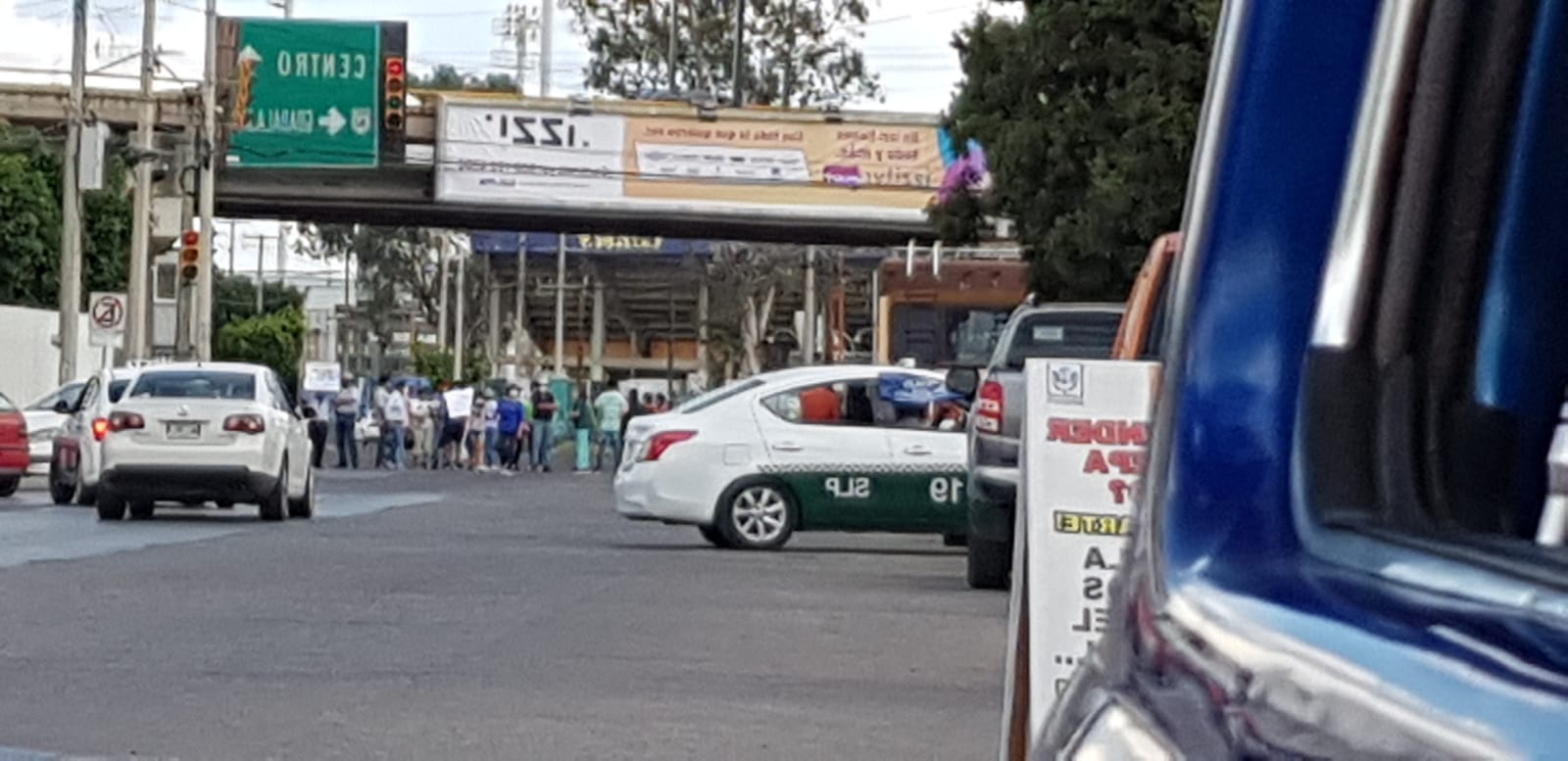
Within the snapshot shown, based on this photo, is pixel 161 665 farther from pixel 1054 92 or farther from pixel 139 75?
pixel 139 75

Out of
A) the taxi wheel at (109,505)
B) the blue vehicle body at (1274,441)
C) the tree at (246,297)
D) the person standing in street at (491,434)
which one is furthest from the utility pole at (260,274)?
the blue vehicle body at (1274,441)

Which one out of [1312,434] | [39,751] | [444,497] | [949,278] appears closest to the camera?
[1312,434]

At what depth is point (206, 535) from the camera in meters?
23.4

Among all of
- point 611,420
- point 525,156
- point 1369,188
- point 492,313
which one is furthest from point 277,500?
point 492,313

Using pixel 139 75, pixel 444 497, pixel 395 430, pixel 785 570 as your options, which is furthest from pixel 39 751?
pixel 139 75

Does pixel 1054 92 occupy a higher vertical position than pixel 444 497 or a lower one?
higher

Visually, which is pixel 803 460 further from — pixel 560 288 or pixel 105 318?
pixel 560 288

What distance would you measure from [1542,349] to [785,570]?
18.5 metres

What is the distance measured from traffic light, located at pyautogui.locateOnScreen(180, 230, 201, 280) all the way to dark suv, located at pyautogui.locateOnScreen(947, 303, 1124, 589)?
31.9m

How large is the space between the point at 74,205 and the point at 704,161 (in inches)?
515

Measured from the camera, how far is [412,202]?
55.8 metres

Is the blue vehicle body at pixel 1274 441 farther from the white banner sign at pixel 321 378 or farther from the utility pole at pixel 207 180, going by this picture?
the white banner sign at pixel 321 378

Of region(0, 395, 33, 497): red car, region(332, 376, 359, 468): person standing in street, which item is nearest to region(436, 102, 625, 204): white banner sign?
region(332, 376, 359, 468): person standing in street

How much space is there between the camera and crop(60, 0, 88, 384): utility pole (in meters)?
46.2
